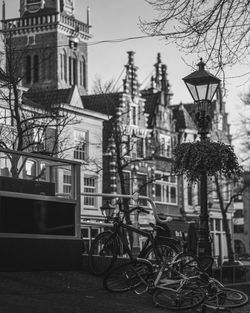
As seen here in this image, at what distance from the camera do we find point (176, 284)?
1092 centimetres

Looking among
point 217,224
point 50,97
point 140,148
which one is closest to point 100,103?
point 140,148

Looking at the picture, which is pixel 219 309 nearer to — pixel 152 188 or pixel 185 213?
pixel 152 188

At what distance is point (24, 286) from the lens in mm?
11508

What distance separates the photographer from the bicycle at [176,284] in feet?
35.4

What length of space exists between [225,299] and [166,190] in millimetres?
50435

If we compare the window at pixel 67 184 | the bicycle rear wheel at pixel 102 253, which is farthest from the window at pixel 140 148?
the window at pixel 67 184

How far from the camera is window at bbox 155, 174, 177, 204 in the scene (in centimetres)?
6012

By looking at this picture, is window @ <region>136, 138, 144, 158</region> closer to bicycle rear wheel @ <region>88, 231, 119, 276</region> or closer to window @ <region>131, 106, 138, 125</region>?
window @ <region>131, 106, 138, 125</region>

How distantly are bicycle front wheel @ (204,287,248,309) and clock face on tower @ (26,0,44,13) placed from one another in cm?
8116

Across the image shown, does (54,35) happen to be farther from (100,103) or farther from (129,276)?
(129,276)

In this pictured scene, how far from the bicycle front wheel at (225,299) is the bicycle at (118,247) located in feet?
6.03

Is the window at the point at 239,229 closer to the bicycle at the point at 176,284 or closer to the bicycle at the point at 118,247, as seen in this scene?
the bicycle at the point at 118,247

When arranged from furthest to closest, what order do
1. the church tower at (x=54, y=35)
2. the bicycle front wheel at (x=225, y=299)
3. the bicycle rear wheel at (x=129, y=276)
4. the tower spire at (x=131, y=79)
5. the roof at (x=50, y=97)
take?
the church tower at (x=54, y=35) → the tower spire at (x=131, y=79) → the roof at (x=50, y=97) → the bicycle rear wheel at (x=129, y=276) → the bicycle front wheel at (x=225, y=299)

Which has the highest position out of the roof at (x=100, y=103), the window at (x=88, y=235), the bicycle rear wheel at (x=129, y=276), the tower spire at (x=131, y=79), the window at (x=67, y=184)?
the tower spire at (x=131, y=79)
